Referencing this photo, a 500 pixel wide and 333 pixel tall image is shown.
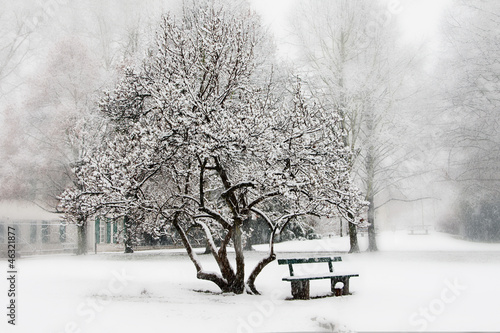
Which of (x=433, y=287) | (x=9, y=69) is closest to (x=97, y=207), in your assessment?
(x=433, y=287)

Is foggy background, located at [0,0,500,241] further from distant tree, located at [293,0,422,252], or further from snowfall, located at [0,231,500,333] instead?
snowfall, located at [0,231,500,333]

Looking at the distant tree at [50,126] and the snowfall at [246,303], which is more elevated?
the distant tree at [50,126]

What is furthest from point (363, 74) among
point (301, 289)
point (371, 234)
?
point (301, 289)

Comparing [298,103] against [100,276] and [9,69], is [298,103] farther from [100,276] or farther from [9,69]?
[9,69]

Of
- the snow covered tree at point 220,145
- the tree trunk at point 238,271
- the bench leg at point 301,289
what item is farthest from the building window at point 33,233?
the bench leg at point 301,289

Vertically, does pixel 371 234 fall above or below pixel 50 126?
below

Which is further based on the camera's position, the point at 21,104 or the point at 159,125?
the point at 21,104

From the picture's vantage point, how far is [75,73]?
1094 inches

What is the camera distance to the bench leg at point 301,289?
9.93 metres

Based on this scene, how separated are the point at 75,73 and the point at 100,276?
55.1 ft

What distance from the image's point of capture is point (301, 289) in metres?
9.98

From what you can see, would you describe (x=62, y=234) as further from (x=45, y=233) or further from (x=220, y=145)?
(x=220, y=145)

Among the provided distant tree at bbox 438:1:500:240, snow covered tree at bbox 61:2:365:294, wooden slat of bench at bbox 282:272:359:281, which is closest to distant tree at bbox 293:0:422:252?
distant tree at bbox 438:1:500:240

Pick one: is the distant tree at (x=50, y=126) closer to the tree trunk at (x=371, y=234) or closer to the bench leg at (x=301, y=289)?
the tree trunk at (x=371, y=234)
